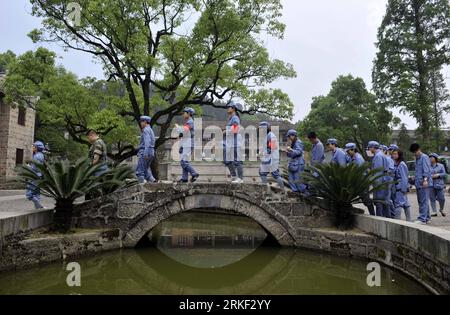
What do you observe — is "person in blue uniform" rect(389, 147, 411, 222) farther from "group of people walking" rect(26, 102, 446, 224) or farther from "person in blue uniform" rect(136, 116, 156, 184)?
"person in blue uniform" rect(136, 116, 156, 184)

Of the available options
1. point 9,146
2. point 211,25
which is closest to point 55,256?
point 211,25

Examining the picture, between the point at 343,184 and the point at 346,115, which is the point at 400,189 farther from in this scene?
the point at 346,115

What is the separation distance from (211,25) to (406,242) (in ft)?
35.1

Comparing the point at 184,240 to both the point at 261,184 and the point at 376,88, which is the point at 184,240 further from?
the point at 376,88

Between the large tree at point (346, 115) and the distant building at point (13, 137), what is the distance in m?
20.5

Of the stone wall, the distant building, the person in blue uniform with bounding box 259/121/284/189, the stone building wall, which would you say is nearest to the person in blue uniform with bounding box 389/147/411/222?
the stone wall

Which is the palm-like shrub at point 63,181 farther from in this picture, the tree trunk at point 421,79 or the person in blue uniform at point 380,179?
the tree trunk at point 421,79

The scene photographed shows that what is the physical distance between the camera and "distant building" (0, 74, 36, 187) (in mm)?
21469

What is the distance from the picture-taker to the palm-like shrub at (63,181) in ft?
20.9

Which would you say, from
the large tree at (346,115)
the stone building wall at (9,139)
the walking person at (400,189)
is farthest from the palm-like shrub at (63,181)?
the large tree at (346,115)

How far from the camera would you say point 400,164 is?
7.59m

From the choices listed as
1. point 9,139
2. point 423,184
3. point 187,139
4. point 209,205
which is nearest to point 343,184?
point 423,184

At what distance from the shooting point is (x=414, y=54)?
21797 millimetres

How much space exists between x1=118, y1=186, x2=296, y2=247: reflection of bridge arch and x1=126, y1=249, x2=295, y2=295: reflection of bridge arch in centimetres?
46
